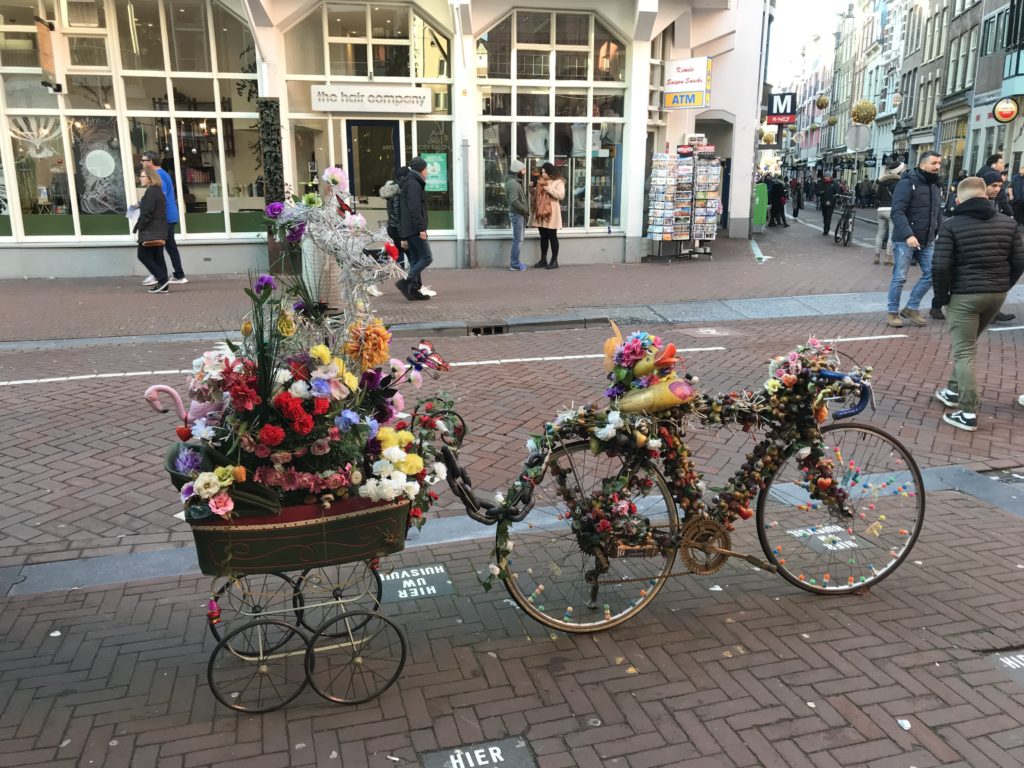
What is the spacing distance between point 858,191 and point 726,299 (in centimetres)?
2574

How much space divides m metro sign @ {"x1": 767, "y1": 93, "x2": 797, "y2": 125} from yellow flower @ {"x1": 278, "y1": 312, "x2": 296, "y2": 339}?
2556 centimetres

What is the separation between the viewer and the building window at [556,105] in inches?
597

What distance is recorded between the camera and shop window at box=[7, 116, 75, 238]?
13.9 metres

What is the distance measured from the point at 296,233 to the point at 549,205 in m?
12.0

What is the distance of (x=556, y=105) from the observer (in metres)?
15.5

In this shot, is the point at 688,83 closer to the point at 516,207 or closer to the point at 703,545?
the point at 516,207

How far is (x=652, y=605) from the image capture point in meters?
3.71

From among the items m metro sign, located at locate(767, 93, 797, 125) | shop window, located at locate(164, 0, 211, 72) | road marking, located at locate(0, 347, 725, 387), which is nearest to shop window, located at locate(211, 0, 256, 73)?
shop window, located at locate(164, 0, 211, 72)

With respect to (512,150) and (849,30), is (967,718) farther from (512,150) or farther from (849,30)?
(849,30)

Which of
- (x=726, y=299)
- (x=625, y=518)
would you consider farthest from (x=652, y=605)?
(x=726, y=299)

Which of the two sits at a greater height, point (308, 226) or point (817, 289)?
point (308, 226)

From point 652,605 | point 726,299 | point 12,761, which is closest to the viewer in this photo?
point 12,761

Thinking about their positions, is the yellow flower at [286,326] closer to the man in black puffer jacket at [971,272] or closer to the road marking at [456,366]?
the road marking at [456,366]

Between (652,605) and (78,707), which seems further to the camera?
(652,605)
